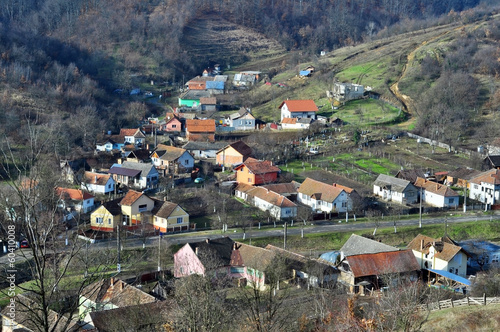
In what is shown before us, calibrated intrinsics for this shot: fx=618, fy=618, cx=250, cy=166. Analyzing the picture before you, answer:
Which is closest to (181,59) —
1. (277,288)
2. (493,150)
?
(493,150)

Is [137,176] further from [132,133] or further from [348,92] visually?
[348,92]

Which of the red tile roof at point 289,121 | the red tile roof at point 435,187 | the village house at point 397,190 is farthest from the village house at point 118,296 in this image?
the red tile roof at point 289,121

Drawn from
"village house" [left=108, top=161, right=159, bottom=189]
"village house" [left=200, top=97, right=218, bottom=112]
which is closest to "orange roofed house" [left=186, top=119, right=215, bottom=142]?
"village house" [left=200, top=97, right=218, bottom=112]

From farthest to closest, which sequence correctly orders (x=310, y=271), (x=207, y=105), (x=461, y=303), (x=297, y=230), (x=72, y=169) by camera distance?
(x=207, y=105)
(x=72, y=169)
(x=297, y=230)
(x=310, y=271)
(x=461, y=303)

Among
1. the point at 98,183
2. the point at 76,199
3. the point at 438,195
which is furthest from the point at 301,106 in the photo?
the point at 76,199

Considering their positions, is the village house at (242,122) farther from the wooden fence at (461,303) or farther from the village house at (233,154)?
the wooden fence at (461,303)

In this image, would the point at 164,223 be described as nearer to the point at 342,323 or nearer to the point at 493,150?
the point at 342,323

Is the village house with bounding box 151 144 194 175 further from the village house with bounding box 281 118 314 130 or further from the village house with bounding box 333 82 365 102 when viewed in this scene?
the village house with bounding box 333 82 365 102
